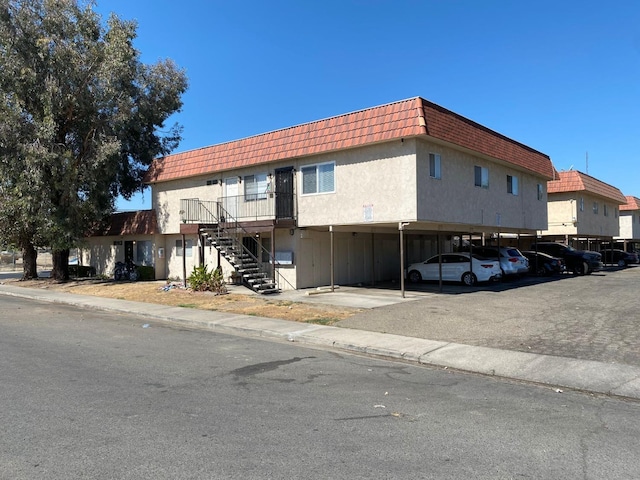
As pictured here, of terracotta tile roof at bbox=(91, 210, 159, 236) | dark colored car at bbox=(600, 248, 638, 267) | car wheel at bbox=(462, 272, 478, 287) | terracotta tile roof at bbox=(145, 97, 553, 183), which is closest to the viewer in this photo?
terracotta tile roof at bbox=(145, 97, 553, 183)

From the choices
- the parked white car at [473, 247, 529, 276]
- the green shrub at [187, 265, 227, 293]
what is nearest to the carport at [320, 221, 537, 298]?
the parked white car at [473, 247, 529, 276]

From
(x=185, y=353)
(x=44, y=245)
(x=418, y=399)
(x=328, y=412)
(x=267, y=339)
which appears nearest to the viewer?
(x=328, y=412)

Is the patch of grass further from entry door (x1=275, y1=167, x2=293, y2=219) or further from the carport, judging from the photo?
entry door (x1=275, y1=167, x2=293, y2=219)

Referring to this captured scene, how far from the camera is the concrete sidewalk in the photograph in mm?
7262

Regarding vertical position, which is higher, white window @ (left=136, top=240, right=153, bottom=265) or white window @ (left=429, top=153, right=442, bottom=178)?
white window @ (left=429, top=153, right=442, bottom=178)

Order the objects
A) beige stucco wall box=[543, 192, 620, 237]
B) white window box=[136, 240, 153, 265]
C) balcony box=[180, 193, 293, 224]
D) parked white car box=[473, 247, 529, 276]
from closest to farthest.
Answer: balcony box=[180, 193, 293, 224], parked white car box=[473, 247, 529, 276], white window box=[136, 240, 153, 265], beige stucco wall box=[543, 192, 620, 237]

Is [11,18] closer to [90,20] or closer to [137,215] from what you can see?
[90,20]

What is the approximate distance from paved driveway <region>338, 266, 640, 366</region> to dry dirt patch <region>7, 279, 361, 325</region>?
121 centimetres

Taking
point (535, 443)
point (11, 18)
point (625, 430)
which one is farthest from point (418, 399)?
point (11, 18)

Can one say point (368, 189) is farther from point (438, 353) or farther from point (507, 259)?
point (438, 353)

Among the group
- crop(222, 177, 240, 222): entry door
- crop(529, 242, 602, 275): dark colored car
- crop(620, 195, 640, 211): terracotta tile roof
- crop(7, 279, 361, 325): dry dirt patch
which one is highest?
crop(620, 195, 640, 211): terracotta tile roof

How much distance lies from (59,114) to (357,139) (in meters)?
15.0

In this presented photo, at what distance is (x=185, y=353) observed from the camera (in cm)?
901

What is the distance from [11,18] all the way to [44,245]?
436 inches
